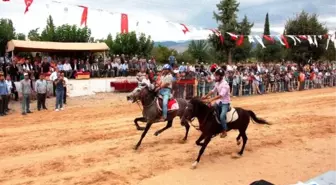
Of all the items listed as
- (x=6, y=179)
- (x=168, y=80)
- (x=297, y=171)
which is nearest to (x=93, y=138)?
(x=168, y=80)

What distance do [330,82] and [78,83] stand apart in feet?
76.3

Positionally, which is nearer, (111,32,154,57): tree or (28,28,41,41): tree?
(111,32,154,57): tree

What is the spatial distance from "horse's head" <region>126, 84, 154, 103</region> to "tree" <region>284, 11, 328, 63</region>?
33.9 metres

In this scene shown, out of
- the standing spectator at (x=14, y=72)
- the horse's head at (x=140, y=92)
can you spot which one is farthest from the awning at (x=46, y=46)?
the horse's head at (x=140, y=92)

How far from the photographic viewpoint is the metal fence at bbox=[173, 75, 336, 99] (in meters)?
23.4

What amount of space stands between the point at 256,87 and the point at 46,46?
49.9ft

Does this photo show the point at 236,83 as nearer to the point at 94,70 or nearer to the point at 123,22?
the point at 94,70

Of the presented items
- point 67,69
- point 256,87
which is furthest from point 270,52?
point 67,69

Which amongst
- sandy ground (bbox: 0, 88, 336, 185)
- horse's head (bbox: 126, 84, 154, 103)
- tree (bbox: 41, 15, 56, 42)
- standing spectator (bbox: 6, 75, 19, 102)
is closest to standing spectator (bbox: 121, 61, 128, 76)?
standing spectator (bbox: 6, 75, 19, 102)

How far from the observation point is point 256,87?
27156 mm

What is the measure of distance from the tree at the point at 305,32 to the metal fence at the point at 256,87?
813 cm

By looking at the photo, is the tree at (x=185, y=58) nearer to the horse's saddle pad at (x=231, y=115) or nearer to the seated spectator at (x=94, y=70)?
the seated spectator at (x=94, y=70)

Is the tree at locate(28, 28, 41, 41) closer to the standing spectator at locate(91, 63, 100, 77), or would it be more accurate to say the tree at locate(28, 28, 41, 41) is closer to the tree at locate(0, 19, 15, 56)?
the tree at locate(0, 19, 15, 56)

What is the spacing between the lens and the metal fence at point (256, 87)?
76.8ft
